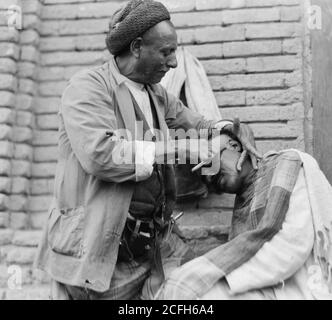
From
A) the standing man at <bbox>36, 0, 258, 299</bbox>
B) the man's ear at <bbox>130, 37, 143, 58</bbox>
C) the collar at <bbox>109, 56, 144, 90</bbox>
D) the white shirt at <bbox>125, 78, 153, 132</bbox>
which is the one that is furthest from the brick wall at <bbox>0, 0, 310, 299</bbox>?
the man's ear at <bbox>130, 37, 143, 58</bbox>

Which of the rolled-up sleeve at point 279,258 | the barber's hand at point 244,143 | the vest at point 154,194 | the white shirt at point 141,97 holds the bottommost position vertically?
the rolled-up sleeve at point 279,258

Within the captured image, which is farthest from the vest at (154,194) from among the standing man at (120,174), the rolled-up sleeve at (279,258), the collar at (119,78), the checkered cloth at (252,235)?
the rolled-up sleeve at (279,258)

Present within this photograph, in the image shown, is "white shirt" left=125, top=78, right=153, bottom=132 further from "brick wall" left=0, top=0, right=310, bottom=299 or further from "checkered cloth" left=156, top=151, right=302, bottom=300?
"brick wall" left=0, top=0, right=310, bottom=299

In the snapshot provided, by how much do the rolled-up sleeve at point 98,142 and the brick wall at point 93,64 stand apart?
123 centimetres

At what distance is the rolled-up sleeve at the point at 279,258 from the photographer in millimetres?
3355

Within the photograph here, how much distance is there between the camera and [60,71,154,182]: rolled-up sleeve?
335 centimetres

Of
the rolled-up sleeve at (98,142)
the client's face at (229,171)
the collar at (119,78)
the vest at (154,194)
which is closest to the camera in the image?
the rolled-up sleeve at (98,142)

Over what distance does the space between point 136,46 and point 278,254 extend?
3.97ft

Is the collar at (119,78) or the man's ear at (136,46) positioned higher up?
the man's ear at (136,46)

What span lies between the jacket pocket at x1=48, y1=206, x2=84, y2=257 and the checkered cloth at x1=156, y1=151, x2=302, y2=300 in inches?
17.7

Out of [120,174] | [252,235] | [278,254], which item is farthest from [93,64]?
[278,254]

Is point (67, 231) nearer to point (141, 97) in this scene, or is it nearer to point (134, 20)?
point (141, 97)

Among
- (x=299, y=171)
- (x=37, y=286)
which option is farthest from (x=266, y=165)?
(x=37, y=286)

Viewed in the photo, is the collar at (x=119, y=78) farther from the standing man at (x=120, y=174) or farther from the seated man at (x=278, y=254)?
the seated man at (x=278, y=254)
